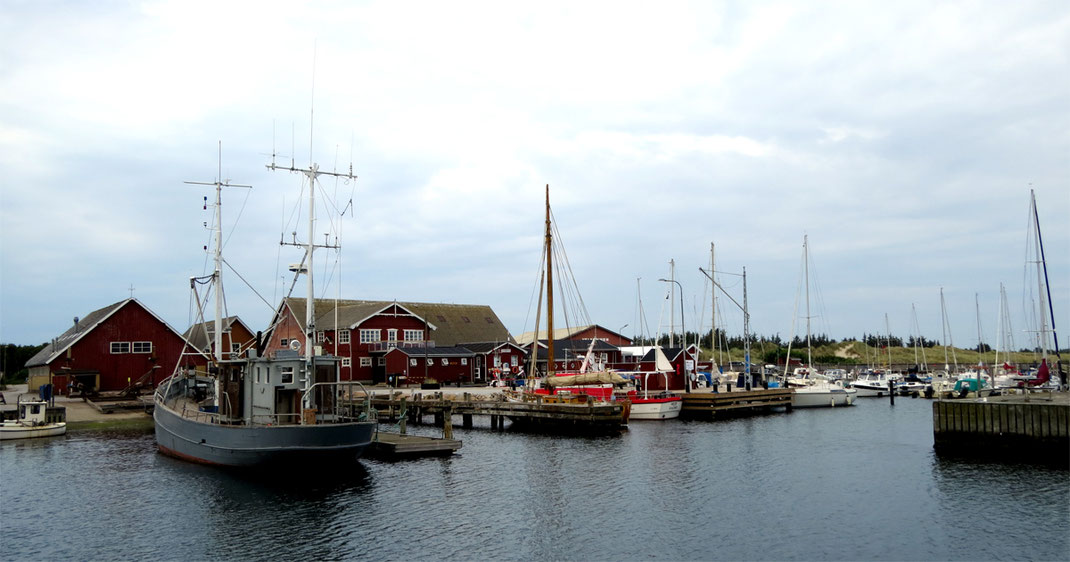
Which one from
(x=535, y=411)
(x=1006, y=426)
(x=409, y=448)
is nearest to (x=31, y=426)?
(x=409, y=448)

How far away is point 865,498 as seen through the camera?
26062 millimetres

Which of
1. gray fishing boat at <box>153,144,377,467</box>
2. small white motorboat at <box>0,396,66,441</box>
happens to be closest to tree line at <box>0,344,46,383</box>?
small white motorboat at <box>0,396,66,441</box>

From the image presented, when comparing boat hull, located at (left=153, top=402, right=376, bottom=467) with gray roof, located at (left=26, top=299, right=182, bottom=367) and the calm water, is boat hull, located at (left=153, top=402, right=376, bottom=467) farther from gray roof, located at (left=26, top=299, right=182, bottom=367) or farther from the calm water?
gray roof, located at (left=26, top=299, right=182, bottom=367)

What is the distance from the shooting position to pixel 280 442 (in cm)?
2847

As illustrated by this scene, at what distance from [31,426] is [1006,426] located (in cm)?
4902

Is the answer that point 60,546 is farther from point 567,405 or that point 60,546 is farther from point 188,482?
point 567,405

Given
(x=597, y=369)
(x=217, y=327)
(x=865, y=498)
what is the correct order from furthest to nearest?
(x=597, y=369) → (x=217, y=327) → (x=865, y=498)

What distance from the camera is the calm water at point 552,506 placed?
20.4 m

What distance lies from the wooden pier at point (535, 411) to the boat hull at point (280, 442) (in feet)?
35.7

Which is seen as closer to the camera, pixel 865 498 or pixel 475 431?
pixel 865 498

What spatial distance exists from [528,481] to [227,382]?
46.5 feet

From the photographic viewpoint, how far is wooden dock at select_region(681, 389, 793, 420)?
54.7 metres

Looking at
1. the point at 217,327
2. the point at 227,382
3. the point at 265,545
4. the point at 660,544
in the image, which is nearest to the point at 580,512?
the point at 660,544

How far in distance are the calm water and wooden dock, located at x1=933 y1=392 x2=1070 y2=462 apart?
1805 mm
